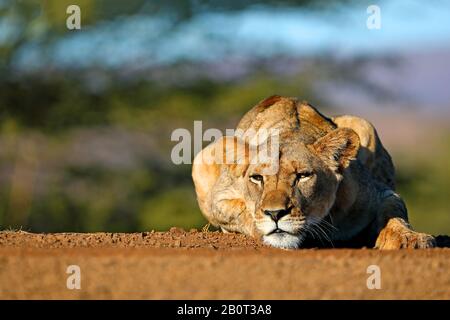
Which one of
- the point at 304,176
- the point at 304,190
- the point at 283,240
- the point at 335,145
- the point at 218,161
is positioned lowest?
the point at 283,240

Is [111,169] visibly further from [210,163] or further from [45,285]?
[45,285]

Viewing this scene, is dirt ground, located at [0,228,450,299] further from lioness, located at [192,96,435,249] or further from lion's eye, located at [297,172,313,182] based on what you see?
lion's eye, located at [297,172,313,182]

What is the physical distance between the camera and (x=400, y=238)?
6.46 meters

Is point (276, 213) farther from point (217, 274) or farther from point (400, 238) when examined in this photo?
point (400, 238)

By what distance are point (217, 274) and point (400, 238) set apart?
1.71 meters

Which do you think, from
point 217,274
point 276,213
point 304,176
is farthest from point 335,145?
point 217,274

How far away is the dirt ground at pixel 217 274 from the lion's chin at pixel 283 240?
390 mm

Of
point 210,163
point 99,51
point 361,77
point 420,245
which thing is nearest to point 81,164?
point 99,51

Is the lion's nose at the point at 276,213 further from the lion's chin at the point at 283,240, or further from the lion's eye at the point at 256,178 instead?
the lion's eye at the point at 256,178

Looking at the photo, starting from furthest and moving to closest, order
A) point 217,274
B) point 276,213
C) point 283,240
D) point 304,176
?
1. point 304,176
2. point 283,240
3. point 276,213
4. point 217,274

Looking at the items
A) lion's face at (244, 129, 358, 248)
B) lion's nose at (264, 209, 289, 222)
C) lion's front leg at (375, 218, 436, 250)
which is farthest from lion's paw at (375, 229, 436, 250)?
lion's nose at (264, 209, 289, 222)

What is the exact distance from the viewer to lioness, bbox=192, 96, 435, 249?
20.1 ft

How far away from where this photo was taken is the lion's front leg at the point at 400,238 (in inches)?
249

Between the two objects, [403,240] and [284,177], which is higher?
[284,177]
